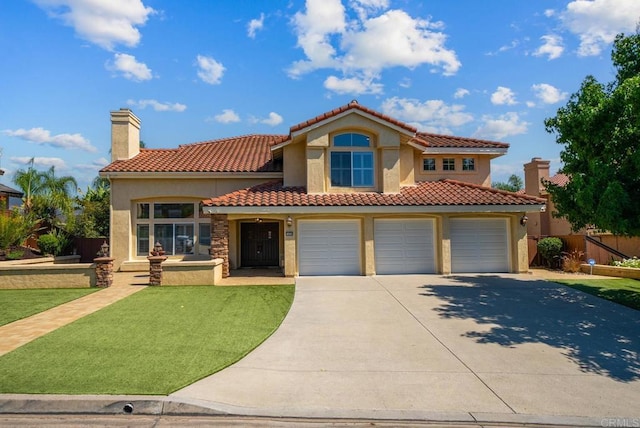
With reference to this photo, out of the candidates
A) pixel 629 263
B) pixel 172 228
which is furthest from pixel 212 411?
pixel 629 263

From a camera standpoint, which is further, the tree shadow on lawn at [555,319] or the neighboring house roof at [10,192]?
the neighboring house roof at [10,192]

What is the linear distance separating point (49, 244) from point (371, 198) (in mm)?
16453

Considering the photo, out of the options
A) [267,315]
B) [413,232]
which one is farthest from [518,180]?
[267,315]

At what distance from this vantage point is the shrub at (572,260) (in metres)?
16.9

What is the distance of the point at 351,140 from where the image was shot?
16.7 metres

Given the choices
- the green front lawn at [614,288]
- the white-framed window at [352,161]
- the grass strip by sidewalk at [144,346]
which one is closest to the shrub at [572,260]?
the green front lawn at [614,288]

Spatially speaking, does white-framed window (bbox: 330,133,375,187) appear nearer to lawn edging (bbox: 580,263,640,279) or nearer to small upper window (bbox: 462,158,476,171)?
small upper window (bbox: 462,158,476,171)

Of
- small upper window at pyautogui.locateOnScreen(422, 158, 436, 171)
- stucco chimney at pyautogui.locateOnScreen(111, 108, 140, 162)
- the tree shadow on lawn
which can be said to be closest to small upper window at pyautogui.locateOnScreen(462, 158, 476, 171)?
small upper window at pyautogui.locateOnScreen(422, 158, 436, 171)

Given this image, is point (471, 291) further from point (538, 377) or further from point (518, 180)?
point (518, 180)

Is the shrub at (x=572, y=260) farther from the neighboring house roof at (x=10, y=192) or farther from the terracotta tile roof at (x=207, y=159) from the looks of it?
the neighboring house roof at (x=10, y=192)

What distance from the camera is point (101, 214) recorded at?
2498 centimetres

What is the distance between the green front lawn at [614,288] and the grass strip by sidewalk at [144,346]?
9.44m

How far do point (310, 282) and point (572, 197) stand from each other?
8635 millimetres

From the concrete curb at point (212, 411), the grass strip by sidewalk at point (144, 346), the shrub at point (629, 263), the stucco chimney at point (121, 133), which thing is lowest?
the concrete curb at point (212, 411)
